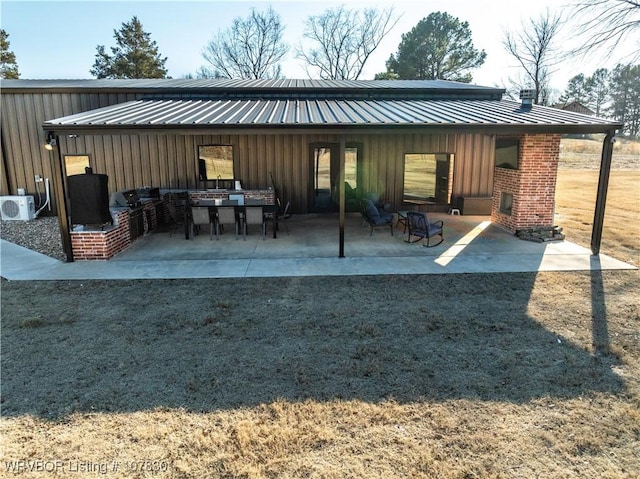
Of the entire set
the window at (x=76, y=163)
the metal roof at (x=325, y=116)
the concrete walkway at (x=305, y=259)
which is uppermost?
the metal roof at (x=325, y=116)

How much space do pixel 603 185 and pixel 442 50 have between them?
2993 cm

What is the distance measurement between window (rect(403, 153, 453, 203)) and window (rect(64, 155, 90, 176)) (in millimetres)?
9115

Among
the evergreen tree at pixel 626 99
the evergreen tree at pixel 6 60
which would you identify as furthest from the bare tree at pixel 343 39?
the evergreen tree at pixel 626 99

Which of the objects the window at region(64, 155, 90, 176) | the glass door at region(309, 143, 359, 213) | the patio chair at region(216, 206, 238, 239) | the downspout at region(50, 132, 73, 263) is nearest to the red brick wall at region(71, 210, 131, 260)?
the downspout at region(50, 132, 73, 263)

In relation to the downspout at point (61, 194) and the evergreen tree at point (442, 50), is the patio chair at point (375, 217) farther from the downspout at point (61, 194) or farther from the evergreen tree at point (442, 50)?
the evergreen tree at point (442, 50)

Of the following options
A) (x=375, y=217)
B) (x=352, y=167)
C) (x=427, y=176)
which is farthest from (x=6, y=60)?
(x=375, y=217)

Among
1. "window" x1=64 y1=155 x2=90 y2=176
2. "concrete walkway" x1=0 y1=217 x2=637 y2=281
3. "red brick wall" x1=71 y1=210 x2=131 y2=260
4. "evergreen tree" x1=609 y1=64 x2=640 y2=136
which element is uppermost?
"evergreen tree" x1=609 y1=64 x2=640 y2=136

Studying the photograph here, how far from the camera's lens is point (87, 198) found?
26.4 feet

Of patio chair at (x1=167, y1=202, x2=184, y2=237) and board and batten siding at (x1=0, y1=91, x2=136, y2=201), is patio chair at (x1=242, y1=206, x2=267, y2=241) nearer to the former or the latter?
patio chair at (x1=167, y1=202, x2=184, y2=237)

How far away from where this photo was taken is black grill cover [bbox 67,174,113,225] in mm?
8008

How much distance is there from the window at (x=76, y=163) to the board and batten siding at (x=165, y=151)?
15cm

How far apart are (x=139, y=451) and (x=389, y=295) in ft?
13.2

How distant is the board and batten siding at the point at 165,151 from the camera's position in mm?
12000

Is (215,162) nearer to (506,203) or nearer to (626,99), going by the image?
(506,203)
